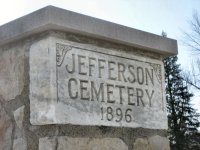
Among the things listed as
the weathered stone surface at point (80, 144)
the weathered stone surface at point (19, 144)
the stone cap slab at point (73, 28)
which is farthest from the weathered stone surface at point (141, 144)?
the weathered stone surface at point (19, 144)

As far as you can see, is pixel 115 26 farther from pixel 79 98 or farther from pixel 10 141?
pixel 10 141

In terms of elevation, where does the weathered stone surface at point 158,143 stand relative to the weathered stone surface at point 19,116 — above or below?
below

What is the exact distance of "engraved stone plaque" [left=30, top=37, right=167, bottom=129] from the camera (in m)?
2.78

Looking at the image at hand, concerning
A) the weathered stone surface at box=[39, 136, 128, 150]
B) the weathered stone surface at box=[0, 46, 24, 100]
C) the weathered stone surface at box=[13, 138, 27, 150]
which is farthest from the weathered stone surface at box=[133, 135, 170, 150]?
the weathered stone surface at box=[0, 46, 24, 100]

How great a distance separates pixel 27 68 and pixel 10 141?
0.46 metres

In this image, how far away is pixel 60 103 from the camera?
109 inches

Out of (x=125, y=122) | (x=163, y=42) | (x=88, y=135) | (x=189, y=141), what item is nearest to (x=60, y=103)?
(x=88, y=135)

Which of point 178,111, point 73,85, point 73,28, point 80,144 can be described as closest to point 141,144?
point 80,144

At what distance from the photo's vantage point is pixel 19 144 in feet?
9.46

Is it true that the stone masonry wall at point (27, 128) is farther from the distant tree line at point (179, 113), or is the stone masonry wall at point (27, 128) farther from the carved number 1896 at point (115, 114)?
the distant tree line at point (179, 113)

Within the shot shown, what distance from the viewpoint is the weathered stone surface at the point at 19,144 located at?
2857 mm

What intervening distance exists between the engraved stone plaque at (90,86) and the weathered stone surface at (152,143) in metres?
0.09

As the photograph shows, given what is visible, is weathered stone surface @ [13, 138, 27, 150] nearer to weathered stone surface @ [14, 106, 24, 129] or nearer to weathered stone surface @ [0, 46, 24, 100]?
weathered stone surface @ [14, 106, 24, 129]

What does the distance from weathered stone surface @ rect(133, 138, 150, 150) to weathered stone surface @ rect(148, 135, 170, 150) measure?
0.05 m
